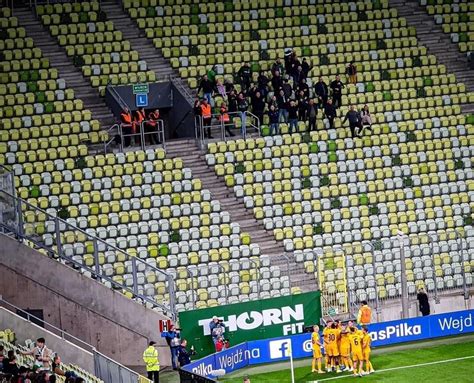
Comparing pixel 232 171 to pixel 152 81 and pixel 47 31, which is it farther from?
pixel 47 31

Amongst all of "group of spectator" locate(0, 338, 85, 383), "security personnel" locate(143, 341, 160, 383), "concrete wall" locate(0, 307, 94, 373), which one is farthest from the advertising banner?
"group of spectator" locate(0, 338, 85, 383)

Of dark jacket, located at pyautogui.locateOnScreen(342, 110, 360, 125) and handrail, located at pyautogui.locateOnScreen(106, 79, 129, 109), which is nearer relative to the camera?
handrail, located at pyautogui.locateOnScreen(106, 79, 129, 109)

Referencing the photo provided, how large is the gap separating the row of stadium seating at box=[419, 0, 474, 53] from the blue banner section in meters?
14.0

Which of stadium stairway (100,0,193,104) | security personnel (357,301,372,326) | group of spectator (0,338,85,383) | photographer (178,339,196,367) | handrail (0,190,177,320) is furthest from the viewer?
stadium stairway (100,0,193,104)

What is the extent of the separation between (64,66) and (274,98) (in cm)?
711

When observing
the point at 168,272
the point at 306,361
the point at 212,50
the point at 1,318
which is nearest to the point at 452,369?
the point at 306,361

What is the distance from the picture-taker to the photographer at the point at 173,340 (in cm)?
4181

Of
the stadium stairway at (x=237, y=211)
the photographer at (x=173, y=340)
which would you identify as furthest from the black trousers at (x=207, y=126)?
the photographer at (x=173, y=340)

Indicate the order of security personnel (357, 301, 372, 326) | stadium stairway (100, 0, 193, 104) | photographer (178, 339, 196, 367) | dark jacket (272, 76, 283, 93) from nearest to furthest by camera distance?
1. photographer (178, 339, 196, 367)
2. security personnel (357, 301, 372, 326)
3. dark jacket (272, 76, 283, 93)
4. stadium stairway (100, 0, 193, 104)

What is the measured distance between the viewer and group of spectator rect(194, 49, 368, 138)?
5006 centimetres

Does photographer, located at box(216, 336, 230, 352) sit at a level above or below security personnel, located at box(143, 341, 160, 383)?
above

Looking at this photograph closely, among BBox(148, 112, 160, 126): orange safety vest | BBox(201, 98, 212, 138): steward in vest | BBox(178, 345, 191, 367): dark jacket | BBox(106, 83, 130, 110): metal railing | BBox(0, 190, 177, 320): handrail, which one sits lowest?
BBox(178, 345, 191, 367): dark jacket

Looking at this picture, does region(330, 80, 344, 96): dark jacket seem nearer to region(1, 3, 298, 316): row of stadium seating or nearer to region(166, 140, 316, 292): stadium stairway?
region(166, 140, 316, 292): stadium stairway

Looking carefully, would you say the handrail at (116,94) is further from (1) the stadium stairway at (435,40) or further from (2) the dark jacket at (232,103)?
(1) the stadium stairway at (435,40)
